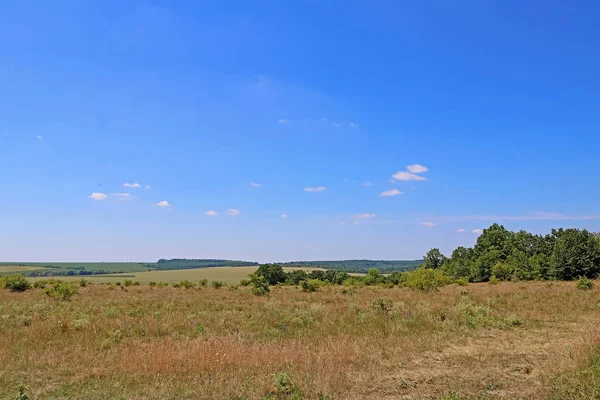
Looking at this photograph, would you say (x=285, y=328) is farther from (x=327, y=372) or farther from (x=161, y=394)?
(x=161, y=394)

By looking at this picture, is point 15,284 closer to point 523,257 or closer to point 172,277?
point 523,257

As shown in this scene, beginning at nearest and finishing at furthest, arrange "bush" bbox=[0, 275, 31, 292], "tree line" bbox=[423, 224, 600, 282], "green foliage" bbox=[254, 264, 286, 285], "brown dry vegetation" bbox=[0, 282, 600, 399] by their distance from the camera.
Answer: "brown dry vegetation" bbox=[0, 282, 600, 399]
"bush" bbox=[0, 275, 31, 292]
"tree line" bbox=[423, 224, 600, 282]
"green foliage" bbox=[254, 264, 286, 285]

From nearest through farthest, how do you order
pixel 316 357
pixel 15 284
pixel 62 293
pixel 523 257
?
pixel 316 357
pixel 62 293
pixel 15 284
pixel 523 257

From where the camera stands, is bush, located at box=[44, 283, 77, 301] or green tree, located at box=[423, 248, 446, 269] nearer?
bush, located at box=[44, 283, 77, 301]

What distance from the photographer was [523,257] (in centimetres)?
6625

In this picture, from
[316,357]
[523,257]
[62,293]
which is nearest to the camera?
[316,357]

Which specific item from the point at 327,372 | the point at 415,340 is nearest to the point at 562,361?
the point at 415,340

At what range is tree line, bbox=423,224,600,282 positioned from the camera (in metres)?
57.2

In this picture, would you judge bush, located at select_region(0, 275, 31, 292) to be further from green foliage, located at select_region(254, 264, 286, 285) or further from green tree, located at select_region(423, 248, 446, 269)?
green tree, located at select_region(423, 248, 446, 269)

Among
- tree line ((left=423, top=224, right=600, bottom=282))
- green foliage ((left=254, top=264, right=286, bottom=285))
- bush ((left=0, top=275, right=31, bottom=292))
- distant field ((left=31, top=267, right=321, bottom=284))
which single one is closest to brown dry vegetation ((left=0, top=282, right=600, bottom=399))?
bush ((left=0, top=275, right=31, bottom=292))

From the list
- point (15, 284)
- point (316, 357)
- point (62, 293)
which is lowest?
point (15, 284)

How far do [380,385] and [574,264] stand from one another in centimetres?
6435

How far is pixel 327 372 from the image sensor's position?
8.60 metres

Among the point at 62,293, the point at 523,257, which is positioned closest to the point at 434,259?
the point at 523,257
